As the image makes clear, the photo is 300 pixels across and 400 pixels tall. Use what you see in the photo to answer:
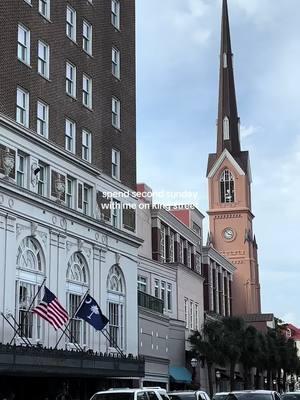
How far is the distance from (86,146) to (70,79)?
3.91 metres

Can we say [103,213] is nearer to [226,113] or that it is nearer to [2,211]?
[2,211]

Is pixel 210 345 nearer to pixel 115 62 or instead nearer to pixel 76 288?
pixel 76 288

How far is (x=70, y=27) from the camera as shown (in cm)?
4388

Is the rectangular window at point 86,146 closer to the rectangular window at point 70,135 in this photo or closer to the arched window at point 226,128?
the rectangular window at point 70,135

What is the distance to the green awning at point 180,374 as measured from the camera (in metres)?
55.6

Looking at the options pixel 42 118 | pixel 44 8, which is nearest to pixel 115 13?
pixel 44 8

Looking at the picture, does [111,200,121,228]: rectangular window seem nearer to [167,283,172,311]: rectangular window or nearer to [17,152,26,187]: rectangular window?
[17,152,26,187]: rectangular window

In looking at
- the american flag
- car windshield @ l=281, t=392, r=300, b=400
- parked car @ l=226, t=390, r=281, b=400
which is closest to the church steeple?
the american flag

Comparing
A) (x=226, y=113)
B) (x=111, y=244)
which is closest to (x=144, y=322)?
(x=111, y=244)

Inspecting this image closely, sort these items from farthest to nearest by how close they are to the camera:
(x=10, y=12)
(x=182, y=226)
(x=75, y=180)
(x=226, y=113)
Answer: (x=226, y=113) < (x=182, y=226) < (x=75, y=180) < (x=10, y=12)

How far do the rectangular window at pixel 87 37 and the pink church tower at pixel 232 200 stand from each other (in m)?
70.6

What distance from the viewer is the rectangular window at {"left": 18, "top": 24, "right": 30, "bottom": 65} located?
38.0 meters

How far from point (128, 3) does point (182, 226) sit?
75.9ft

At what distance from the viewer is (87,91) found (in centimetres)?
4556
